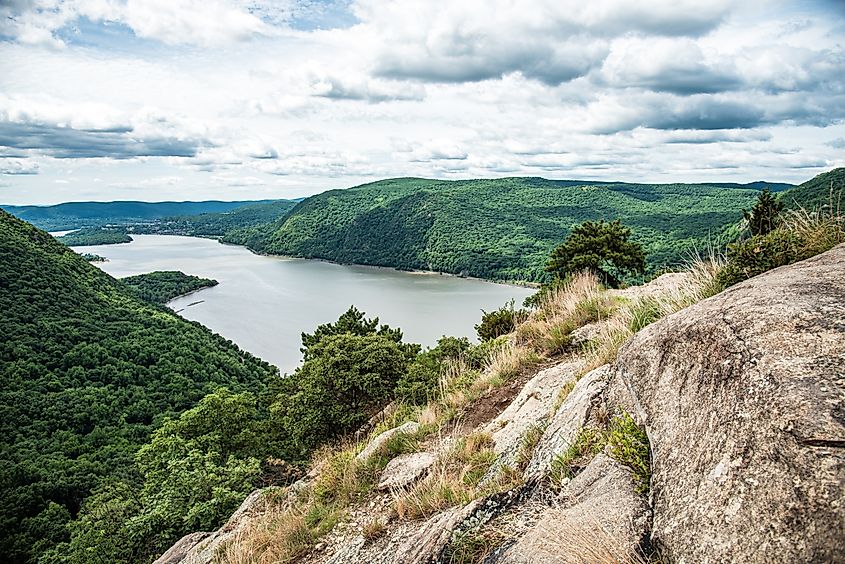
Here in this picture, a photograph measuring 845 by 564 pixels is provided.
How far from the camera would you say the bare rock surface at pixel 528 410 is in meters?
4.30

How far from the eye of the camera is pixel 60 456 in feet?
116

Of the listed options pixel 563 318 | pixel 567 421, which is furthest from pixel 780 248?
pixel 563 318

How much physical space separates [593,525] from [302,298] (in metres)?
78.4

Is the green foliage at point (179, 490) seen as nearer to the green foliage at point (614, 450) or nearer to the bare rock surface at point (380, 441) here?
the bare rock surface at point (380, 441)

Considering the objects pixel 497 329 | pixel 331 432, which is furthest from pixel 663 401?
pixel 331 432

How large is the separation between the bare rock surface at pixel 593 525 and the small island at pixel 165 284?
300 feet

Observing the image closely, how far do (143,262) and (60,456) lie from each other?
329 feet

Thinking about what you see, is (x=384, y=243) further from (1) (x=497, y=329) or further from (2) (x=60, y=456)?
(1) (x=497, y=329)

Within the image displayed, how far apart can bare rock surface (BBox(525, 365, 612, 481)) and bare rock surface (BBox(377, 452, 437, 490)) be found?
1.27m

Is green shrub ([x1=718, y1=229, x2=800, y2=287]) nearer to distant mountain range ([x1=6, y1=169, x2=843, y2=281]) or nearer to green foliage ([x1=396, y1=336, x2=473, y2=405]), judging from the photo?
green foliage ([x1=396, y1=336, x2=473, y2=405])

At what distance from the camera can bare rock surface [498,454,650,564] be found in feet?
6.88

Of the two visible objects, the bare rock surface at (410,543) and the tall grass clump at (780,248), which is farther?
the tall grass clump at (780,248)

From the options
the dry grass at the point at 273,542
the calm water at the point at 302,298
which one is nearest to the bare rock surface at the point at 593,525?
the dry grass at the point at 273,542

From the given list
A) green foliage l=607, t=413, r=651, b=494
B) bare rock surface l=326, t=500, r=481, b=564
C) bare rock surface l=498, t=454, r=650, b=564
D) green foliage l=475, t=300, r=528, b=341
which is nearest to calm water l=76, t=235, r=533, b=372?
green foliage l=475, t=300, r=528, b=341
